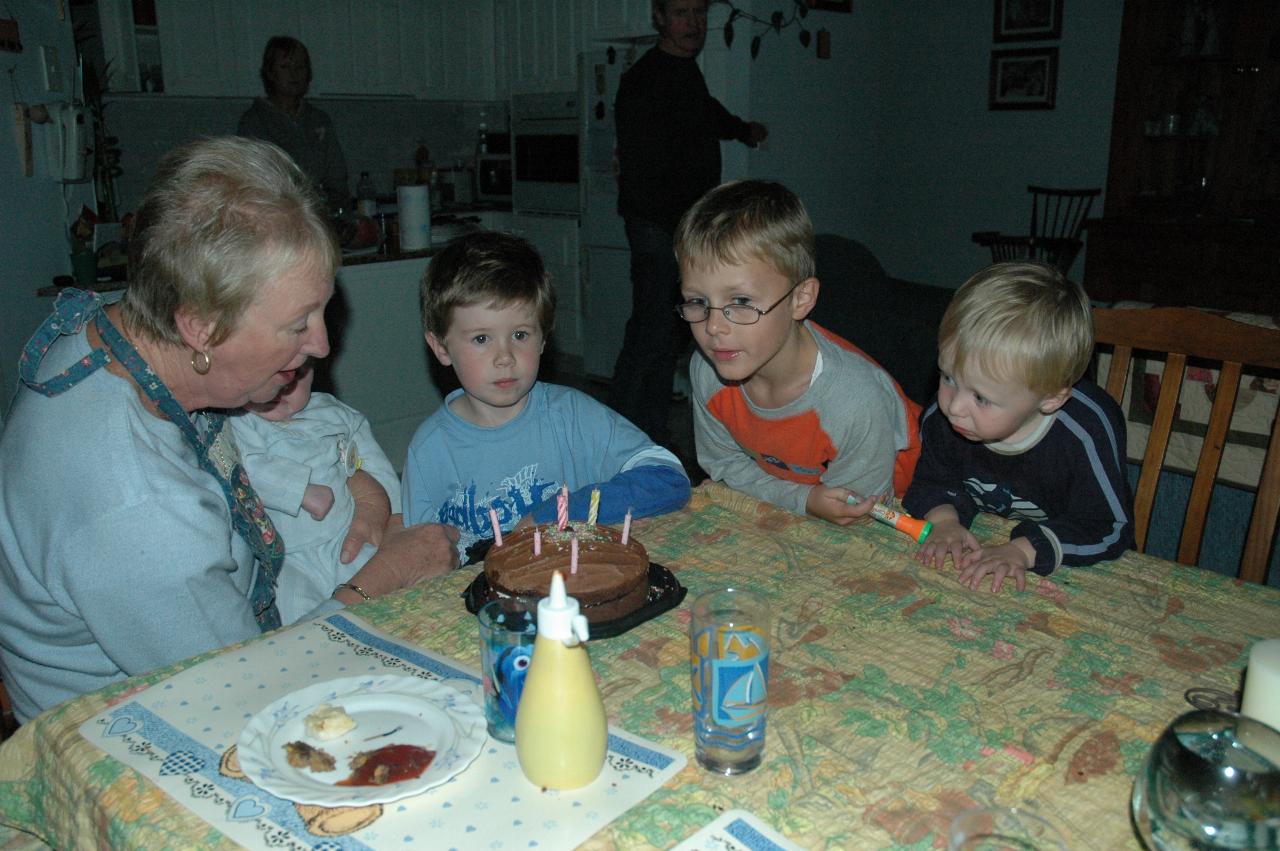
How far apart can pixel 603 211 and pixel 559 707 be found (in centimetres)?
542

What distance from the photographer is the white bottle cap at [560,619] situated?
0.84 metres

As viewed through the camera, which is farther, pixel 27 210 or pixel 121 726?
pixel 27 210

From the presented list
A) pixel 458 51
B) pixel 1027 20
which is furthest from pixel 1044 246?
pixel 458 51

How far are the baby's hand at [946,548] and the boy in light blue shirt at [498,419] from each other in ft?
1.54

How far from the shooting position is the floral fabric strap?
126cm

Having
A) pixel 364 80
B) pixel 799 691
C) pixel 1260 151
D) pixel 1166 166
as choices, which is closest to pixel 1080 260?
pixel 1166 166

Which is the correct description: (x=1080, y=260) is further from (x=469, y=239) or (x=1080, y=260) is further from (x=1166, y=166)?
(x=469, y=239)

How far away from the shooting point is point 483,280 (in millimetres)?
1765

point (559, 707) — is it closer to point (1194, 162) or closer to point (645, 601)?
point (645, 601)

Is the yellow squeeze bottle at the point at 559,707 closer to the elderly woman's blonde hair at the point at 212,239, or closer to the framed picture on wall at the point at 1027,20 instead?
the elderly woman's blonde hair at the point at 212,239

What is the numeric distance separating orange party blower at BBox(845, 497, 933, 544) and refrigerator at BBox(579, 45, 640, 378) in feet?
15.1

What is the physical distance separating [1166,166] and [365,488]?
5916 millimetres

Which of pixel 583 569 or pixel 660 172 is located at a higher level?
pixel 660 172

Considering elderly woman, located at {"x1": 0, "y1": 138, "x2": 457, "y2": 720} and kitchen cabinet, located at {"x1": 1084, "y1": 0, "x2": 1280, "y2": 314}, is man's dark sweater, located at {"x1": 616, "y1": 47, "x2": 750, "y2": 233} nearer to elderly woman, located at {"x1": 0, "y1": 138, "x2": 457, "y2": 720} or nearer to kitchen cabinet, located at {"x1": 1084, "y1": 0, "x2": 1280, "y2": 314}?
Result: kitchen cabinet, located at {"x1": 1084, "y1": 0, "x2": 1280, "y2": 314}
